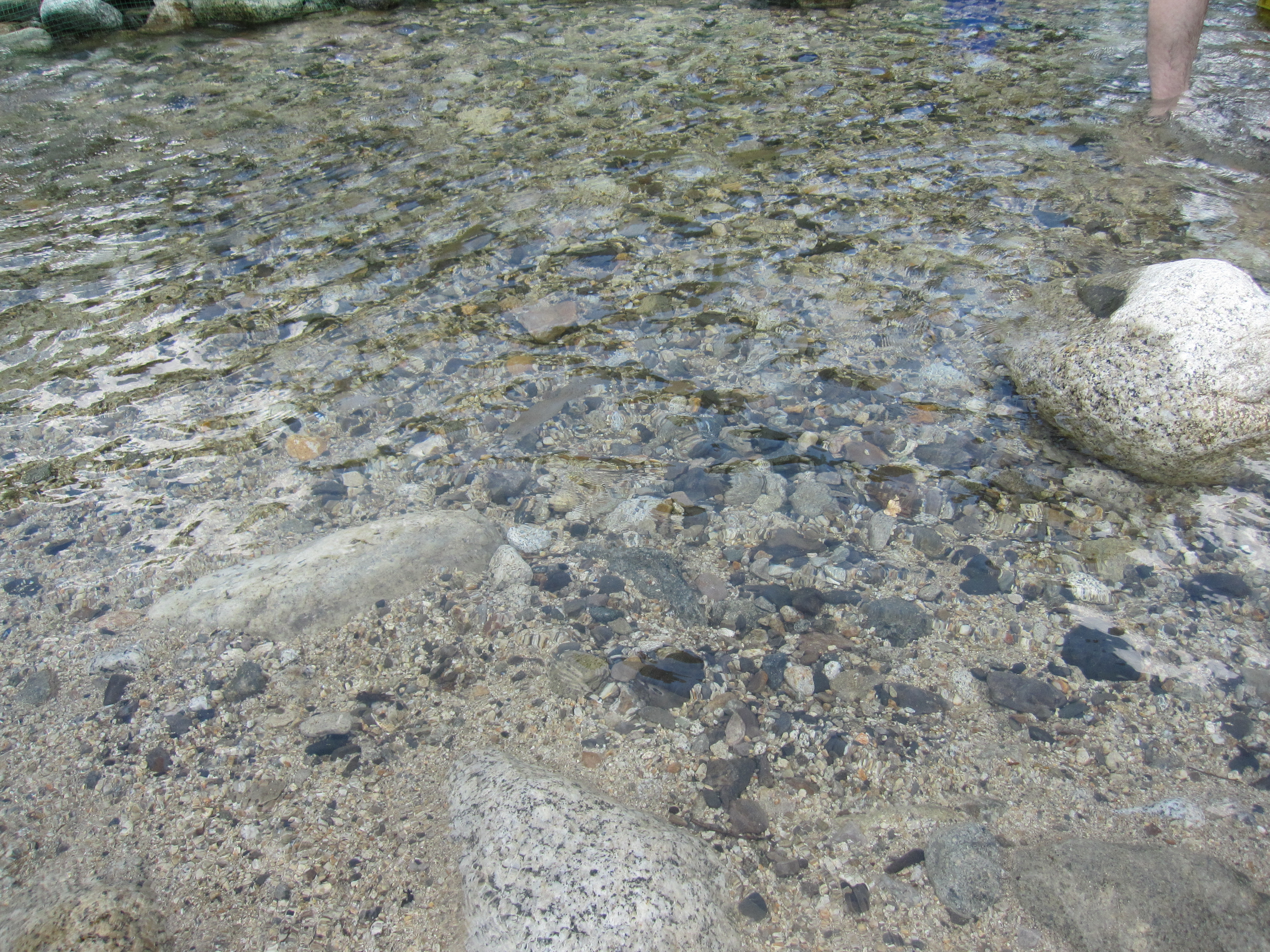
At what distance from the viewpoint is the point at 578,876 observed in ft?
5.68

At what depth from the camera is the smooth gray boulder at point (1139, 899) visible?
1.66 metres

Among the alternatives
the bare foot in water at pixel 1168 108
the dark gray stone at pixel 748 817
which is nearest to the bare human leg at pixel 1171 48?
the bare foot in water at pixel 1168 108

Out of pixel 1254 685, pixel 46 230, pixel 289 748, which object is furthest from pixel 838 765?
pixel 46 230

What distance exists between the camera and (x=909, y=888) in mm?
1802

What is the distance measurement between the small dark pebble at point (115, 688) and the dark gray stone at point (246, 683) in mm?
285

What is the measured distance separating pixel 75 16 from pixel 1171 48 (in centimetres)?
879

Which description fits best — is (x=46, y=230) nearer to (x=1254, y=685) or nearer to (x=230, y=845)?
(x=230, y=845)

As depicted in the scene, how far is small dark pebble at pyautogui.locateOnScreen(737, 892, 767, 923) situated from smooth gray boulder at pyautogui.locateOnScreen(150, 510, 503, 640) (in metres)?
1.26

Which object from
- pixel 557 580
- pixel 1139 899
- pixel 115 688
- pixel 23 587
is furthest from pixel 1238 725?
pixel 23 587

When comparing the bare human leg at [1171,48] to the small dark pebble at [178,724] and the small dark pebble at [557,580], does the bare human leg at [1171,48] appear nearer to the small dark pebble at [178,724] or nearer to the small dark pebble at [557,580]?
the small dark pebble at [557,580]

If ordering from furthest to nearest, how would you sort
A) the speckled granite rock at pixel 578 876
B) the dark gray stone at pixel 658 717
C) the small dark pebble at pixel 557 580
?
the small dark pebble at pixel 557 580 < the dark gray stone at pixel 658 717 < the speckled granite rock at pixel 578 876

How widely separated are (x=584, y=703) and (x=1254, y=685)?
177cm

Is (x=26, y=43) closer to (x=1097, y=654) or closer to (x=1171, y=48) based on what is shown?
(x=1171, y=48)

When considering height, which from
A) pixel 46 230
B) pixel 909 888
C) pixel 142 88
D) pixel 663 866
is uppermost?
pixel 142 88
